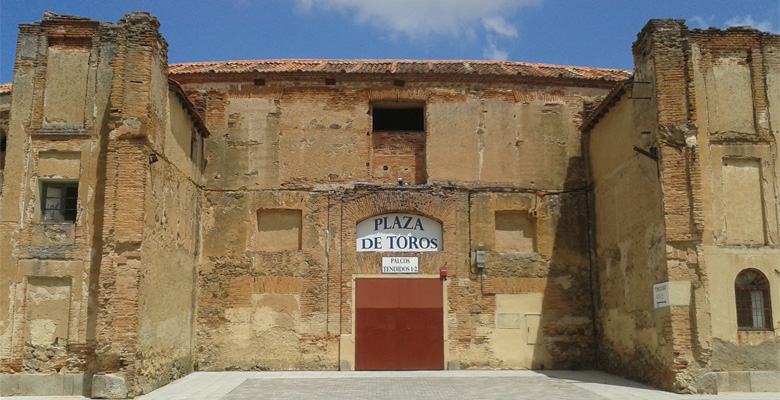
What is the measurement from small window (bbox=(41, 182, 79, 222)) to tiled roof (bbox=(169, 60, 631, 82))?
17.6ft

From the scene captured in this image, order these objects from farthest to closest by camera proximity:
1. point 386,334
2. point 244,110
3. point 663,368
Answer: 1. point 244,110
2. point 386,334
3. point 663,368

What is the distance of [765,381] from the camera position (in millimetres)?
12867

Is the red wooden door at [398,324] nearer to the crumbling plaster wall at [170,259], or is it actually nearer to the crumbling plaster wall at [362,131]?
the crumbling plaster wall at [362,131]

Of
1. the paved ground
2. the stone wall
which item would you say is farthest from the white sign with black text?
the stone wall

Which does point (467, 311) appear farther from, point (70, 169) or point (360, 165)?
point (70, 169)

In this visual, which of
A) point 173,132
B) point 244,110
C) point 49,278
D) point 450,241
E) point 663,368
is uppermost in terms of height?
point 244,110

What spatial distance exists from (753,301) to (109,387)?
12267mm

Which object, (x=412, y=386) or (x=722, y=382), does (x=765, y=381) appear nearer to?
(x=722, y=382)

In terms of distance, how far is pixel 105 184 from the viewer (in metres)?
13.3

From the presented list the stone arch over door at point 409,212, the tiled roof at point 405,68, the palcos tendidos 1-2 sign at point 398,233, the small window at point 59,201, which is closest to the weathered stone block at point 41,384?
the small window at point 59,201

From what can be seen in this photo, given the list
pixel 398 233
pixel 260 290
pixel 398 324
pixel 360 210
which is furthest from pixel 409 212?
pixel 260 290

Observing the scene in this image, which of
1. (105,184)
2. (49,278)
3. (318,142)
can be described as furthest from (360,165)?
(49,278)

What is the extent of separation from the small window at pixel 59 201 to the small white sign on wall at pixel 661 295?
11606mm

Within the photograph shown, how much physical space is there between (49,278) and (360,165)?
309 inches
